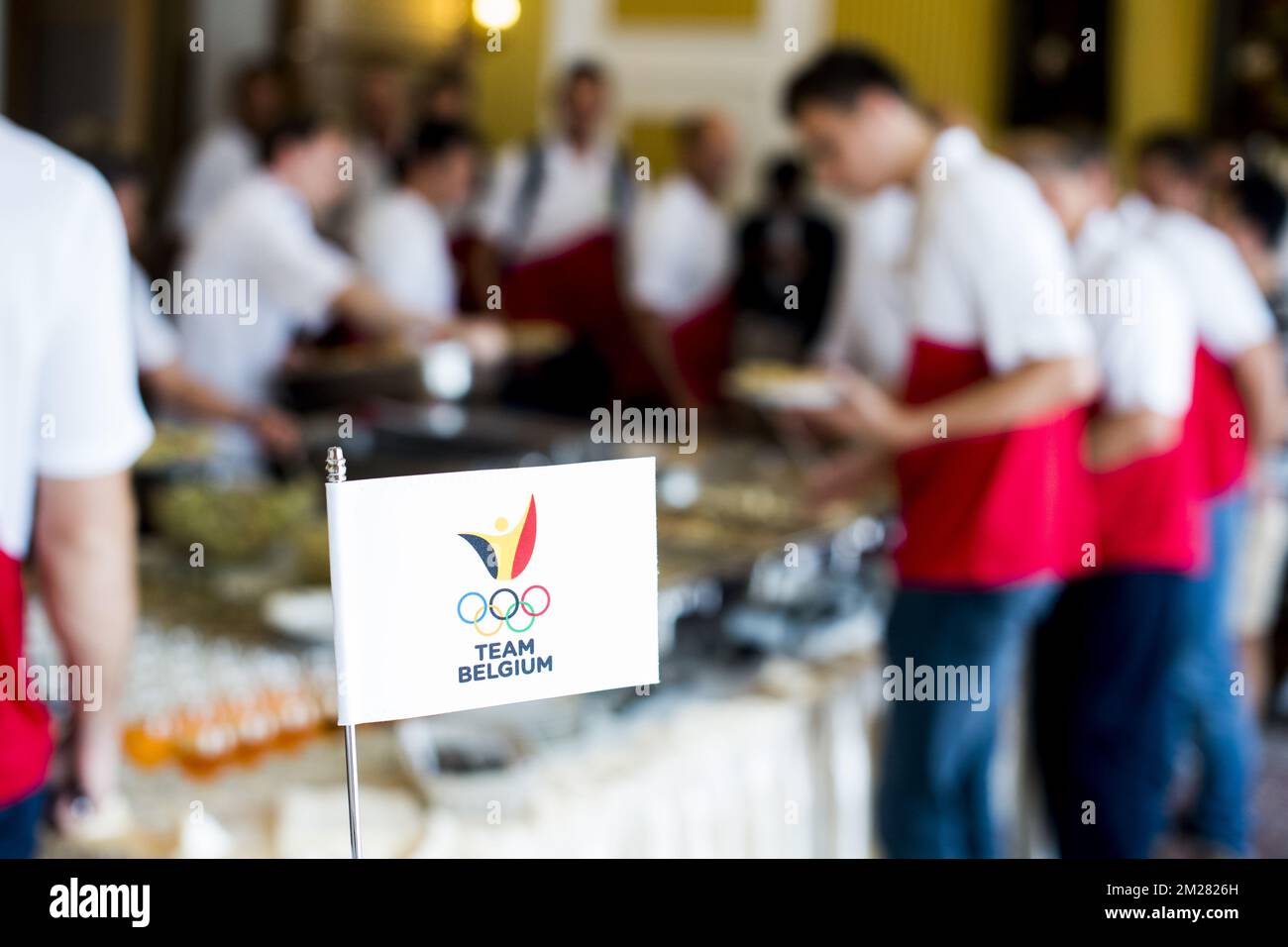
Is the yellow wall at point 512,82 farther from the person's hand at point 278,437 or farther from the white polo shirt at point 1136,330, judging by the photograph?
the white polo shirt at point 1136,330

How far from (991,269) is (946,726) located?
644 mm

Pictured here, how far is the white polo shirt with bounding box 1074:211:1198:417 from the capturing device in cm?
225

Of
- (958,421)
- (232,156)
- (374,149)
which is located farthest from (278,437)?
(374,149)

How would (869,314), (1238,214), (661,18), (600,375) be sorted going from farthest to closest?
1. (661,18)
2. (600,375)
3. (869,314)
4. (1238,214)

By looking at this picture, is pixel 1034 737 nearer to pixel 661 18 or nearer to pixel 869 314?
pixel 869 314

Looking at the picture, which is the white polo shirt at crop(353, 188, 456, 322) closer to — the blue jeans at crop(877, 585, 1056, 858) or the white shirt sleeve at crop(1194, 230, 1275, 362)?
the white shirt sleeve at crop(1194, 230, 1275, 362)

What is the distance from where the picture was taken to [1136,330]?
2.25 meters

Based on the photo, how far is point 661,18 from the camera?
22.3 feet

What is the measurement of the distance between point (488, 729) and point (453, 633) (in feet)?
3.73

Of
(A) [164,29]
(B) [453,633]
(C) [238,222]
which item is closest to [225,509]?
(C) [238,222]

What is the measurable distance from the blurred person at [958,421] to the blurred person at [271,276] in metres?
1.55

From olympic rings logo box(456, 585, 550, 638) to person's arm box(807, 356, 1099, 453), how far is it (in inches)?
53.0

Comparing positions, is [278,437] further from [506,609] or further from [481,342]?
[506,609]

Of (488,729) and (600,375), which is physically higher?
(600,375)
